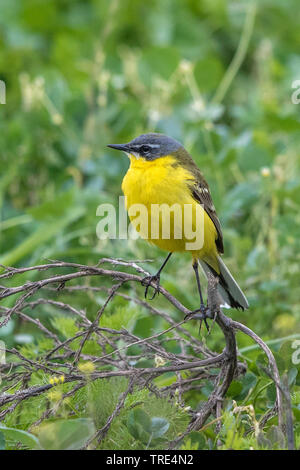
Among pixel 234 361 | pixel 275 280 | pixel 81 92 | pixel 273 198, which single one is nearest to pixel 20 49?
pixel 81 92

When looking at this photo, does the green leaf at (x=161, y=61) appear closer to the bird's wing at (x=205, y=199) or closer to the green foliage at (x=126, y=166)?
the green foliage at (x=126, y=166)

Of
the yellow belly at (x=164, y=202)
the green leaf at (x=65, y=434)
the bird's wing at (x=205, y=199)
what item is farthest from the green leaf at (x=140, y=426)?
the bird's wing at (x=205, y=199)

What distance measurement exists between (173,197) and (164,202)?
2.7 inches

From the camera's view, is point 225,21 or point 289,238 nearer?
point 289,238

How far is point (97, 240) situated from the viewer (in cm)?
471

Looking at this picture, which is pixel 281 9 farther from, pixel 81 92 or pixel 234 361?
pixel 234 361

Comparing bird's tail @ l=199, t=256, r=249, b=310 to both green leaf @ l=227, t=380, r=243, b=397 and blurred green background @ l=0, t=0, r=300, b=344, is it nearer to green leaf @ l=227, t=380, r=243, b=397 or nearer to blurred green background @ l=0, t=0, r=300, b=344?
blurred green background @ l=0, t=0, r=300, b=344

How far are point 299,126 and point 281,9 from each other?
343cm

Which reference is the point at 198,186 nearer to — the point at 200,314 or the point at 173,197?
the point at 173,197

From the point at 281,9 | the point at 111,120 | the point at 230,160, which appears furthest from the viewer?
the point at 281,9

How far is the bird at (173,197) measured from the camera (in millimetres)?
3074

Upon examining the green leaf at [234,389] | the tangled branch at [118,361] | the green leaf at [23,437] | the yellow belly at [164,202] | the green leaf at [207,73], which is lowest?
the green leaf at [23,437]

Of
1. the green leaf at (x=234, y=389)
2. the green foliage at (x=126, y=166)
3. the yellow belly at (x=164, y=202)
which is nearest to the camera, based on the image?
the green foliage at (x=126, y=166)

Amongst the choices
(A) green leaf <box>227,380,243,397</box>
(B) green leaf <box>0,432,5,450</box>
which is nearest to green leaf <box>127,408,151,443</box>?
(B) green leaf <box>0,432,5,450</box>
